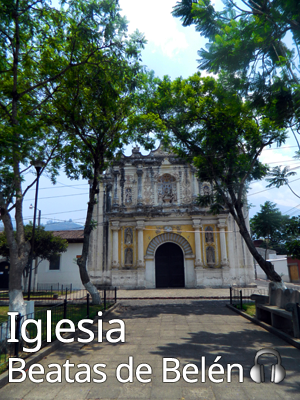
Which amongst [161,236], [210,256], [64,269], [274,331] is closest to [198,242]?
[210,256]

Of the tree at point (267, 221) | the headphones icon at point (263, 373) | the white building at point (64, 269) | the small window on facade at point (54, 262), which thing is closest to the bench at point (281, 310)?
the headphones icon at point (263, 373)

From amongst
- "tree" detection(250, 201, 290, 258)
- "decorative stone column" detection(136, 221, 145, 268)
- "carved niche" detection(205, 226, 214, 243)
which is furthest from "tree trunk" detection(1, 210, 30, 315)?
"tree" detection(250, 201, 290, 258)

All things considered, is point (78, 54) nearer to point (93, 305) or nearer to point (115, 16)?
point (115, 16)

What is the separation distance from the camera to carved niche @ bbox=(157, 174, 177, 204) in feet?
71.9

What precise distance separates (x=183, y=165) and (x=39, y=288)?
1483 cm

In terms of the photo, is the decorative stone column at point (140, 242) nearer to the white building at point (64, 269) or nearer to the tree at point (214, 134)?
the white building at point (64, 269)

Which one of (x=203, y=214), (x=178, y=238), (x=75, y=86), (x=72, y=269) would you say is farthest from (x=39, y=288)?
(x=75, y=86)

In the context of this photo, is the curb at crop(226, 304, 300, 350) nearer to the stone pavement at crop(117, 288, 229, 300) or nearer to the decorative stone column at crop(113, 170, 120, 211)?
the stone pavement at crop(117, 288, 229, 300)

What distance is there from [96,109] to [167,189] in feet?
41.1

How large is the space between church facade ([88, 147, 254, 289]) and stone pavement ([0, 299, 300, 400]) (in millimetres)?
10764

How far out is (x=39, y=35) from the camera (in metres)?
8.10

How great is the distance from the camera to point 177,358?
5.32 meters

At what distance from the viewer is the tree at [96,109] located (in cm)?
877

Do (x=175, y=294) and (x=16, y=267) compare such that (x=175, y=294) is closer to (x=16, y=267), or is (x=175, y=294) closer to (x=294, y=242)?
(x=294, y=242)
